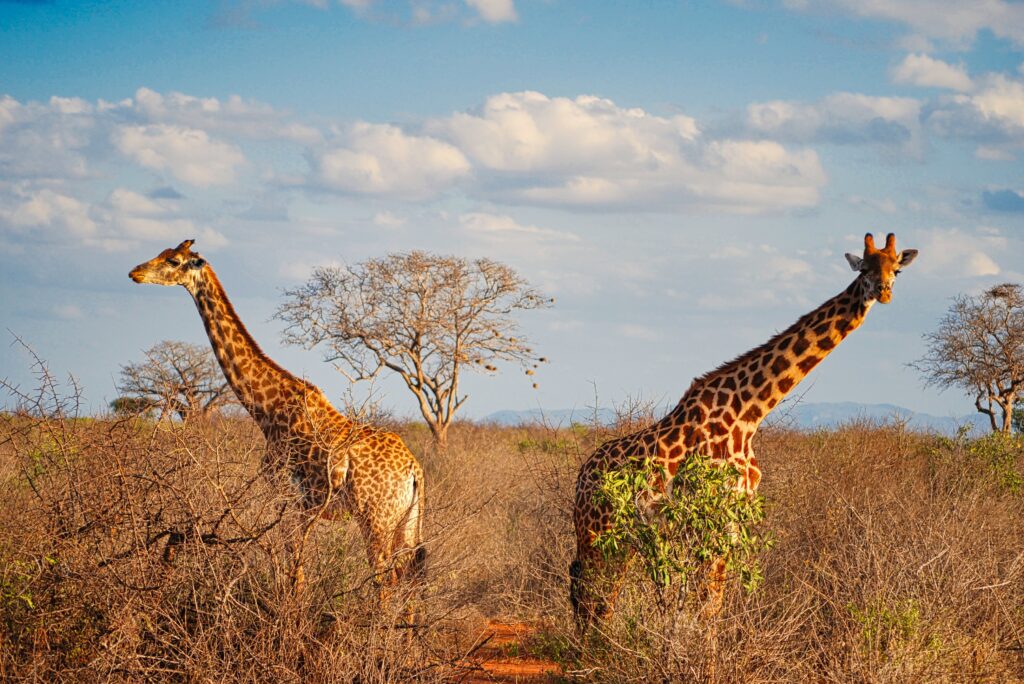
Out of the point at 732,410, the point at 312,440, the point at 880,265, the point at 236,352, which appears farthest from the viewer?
the point at 236,352

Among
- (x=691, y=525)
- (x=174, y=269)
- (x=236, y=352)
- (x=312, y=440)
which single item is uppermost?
(x=174, y=269)

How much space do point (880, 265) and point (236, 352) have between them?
5.27 metres

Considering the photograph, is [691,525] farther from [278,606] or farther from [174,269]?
[174,269]

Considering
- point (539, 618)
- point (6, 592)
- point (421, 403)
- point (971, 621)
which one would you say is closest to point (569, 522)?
point (539, 618)

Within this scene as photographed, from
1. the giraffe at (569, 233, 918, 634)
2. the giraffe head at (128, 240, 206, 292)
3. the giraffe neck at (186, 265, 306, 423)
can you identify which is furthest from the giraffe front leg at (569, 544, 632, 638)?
the giraffe head at (128, 240, 206, 292)

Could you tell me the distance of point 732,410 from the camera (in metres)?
7.16

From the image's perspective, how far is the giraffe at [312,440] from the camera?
8172 millimetres

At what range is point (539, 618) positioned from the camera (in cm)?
855

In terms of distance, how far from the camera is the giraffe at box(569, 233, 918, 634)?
22.8 ft

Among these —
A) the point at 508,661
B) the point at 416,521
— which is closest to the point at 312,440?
the point at 416,521

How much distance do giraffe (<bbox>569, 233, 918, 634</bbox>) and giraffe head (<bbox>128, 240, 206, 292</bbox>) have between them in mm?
4181

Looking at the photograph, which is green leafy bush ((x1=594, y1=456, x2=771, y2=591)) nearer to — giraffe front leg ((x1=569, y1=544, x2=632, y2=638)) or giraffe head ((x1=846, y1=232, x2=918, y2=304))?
giraffe front leg ((x1=569, y1=544, x2=632, y2=638))

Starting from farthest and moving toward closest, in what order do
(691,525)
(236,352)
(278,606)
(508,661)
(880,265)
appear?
(236,352) < (508,661) < (880,265) < (691,525) < (278,606)

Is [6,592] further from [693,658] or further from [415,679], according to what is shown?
[693,658]
